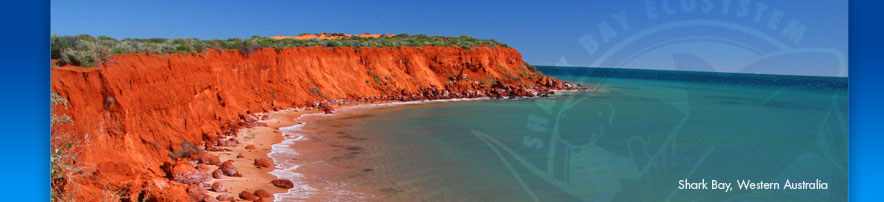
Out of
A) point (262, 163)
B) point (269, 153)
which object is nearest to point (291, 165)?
point (262, 163)

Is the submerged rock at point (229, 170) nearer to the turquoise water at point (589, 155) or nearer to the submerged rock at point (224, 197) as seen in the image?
the submerged rock at point (224, 197)

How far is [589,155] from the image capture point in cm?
1105

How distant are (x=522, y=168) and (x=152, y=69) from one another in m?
7.61

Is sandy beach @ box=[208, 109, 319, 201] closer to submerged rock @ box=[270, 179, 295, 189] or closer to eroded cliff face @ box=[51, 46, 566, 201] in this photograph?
submerged rock @ box=[270, 179, 295, 189]

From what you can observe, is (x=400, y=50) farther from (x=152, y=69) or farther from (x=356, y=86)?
(x=152, y=69)

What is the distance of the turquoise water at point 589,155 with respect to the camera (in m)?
8.05

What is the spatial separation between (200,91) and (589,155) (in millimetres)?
9577

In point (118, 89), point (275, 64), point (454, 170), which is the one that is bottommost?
point (454, 170)

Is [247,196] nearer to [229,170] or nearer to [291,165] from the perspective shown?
[229,170]

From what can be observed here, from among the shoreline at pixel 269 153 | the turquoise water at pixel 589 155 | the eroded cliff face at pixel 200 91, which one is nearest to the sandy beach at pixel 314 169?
the shoreline at pixel 269 153

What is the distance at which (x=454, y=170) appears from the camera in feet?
31.5

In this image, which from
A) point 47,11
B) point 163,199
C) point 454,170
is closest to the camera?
point 47,11

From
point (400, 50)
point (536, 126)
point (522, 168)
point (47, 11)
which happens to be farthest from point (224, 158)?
point (400, 50)

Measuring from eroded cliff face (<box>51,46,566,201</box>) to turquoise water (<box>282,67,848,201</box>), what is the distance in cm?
312
